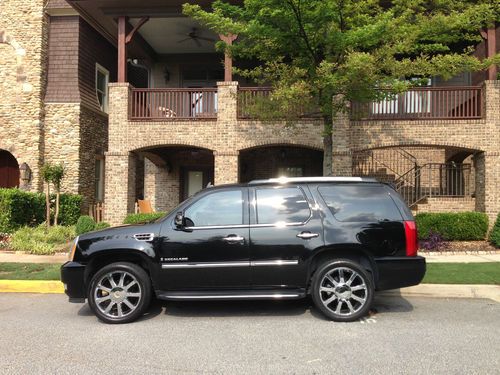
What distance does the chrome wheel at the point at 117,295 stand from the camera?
518cm

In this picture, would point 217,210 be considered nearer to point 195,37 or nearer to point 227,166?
→ point 227,166

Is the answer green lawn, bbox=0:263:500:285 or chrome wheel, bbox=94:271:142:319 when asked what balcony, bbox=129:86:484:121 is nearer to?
green lawn, bbox=0:263:500:285

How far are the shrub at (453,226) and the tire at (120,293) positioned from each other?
861cm

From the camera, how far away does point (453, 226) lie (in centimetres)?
1134

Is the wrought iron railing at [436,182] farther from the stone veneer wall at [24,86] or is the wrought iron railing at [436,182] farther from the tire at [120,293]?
the stone veneer wall at [24,86]

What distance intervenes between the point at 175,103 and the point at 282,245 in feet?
31.5

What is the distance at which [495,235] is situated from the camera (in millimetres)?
11000

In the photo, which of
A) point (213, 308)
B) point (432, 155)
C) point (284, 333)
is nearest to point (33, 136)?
point (213, 308)

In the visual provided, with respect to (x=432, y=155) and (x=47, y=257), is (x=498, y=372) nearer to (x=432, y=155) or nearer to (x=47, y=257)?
(x=47, y=257)

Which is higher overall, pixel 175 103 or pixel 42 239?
pixel 175 103

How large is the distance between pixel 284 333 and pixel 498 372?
214 cm

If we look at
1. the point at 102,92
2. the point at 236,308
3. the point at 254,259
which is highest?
the point at 102,92

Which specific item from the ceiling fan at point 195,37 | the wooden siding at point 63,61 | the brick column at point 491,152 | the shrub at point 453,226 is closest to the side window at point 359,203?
the shrub at point 453,226

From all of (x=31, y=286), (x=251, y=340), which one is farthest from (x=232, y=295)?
(x=31, y=286)
